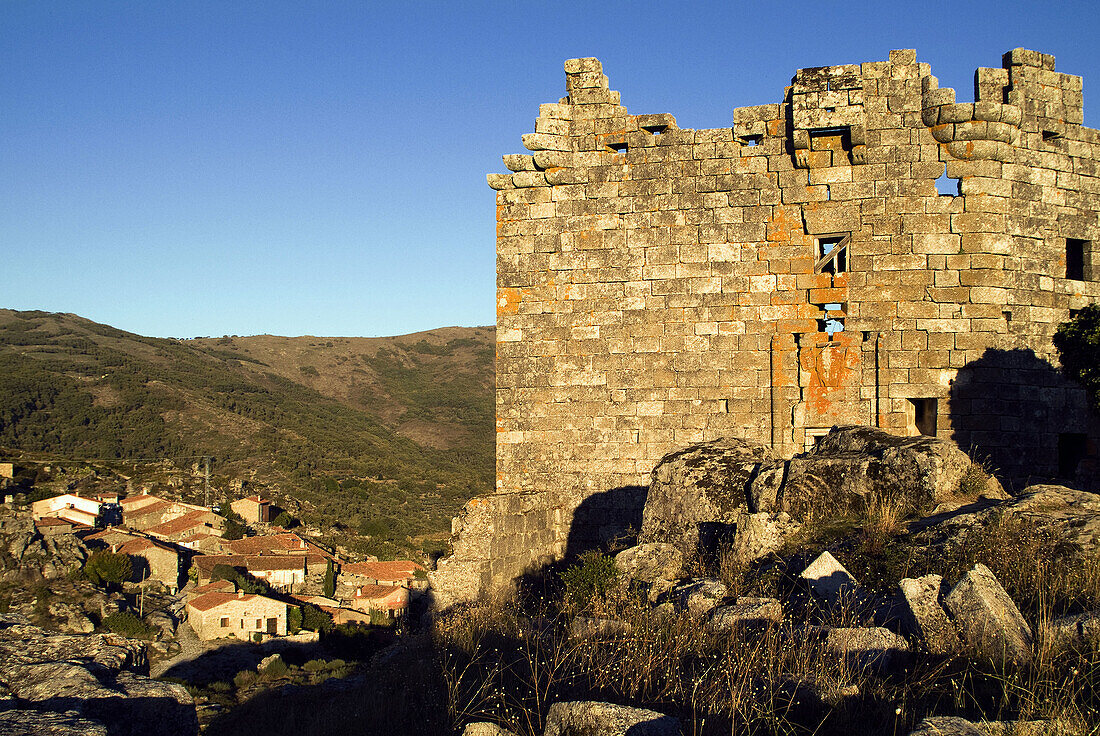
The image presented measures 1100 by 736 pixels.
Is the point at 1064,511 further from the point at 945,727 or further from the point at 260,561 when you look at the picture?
the point at 260,561

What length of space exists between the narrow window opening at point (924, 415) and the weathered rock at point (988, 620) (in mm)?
4933

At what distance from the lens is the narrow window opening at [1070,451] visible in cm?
933

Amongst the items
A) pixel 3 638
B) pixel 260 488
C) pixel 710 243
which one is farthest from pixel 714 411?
pixel 260 488

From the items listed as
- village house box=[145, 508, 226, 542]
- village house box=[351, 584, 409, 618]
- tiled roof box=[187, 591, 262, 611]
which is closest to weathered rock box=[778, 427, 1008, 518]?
village house box=[351, 584, 409, 618]

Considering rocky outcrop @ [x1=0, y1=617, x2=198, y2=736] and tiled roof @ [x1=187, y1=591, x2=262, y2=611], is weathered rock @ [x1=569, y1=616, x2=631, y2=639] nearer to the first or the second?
rocky outcrop @ [x1=0, y1=617, x2=198, y2=736]

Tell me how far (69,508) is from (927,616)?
43.3 meters

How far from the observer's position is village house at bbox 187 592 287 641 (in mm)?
29438

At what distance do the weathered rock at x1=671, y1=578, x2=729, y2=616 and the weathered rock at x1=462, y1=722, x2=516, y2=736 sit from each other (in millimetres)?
1829

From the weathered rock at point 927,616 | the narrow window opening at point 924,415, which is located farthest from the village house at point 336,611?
the weathered rock at point 927,616

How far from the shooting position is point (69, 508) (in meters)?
39.3

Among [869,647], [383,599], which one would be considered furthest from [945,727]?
[383,599]

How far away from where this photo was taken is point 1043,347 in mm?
9156

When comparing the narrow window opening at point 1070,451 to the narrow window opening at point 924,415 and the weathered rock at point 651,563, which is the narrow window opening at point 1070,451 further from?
the weathered rock at point 651,563

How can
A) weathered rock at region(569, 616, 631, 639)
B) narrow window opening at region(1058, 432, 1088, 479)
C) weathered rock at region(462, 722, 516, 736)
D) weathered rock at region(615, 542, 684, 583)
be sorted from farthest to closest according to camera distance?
narrow window opening at region(1058, 432, 1088, 479) < weathered rock at region(615, 542, 684, 583) < weathered rock at region(569, 616, 631, 639) < weathered rock at region(462, 722, 516, 736)
